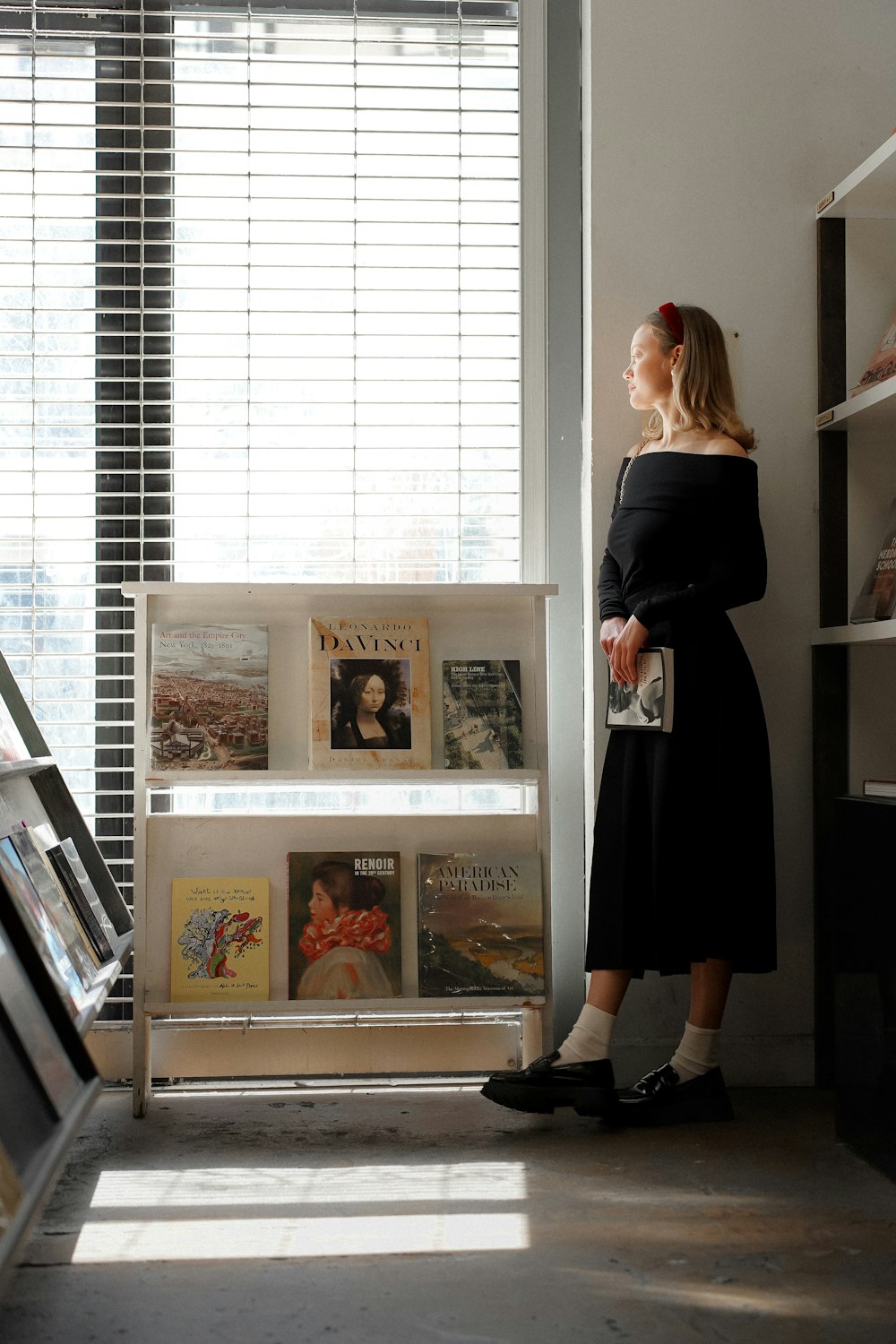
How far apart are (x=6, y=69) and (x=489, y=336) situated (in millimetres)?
1249

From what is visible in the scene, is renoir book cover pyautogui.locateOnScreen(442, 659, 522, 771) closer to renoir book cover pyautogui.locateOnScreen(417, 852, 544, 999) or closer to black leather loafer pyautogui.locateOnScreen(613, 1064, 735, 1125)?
renoir book cover pyautogui.locateOnScreen(417, 852, 544, 999)

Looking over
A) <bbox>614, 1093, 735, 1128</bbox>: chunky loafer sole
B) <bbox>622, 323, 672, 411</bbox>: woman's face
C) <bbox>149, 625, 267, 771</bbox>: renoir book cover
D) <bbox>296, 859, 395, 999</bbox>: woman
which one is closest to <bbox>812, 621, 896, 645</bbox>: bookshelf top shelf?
<bbox>622, 323, 672, 411</bbox>: woman's face

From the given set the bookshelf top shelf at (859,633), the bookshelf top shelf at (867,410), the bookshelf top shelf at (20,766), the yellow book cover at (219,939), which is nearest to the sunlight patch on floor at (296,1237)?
the yellow book cover at (219,939)

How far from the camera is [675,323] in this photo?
2.22 metres

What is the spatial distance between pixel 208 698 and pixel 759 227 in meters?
1.57

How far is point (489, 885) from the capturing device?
2234mm

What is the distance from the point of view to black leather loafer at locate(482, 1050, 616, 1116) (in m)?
2.03

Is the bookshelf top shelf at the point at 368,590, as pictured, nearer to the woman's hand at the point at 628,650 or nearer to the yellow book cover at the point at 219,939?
the woman's hand at the point at 628,650

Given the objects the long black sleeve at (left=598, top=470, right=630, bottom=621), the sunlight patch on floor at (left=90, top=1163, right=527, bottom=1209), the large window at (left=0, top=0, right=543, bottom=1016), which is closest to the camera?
the sunlight patch on floor at (left=90, top=1163, right=527, bottom=1209)

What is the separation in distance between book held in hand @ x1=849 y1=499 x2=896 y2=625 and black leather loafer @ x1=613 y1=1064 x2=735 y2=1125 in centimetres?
95

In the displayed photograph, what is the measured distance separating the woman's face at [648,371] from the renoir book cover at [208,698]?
3.03 feet

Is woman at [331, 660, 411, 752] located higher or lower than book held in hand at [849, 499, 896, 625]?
lower

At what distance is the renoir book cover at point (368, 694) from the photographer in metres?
2.21

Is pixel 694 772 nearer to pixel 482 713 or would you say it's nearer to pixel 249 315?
pixel 482 713
